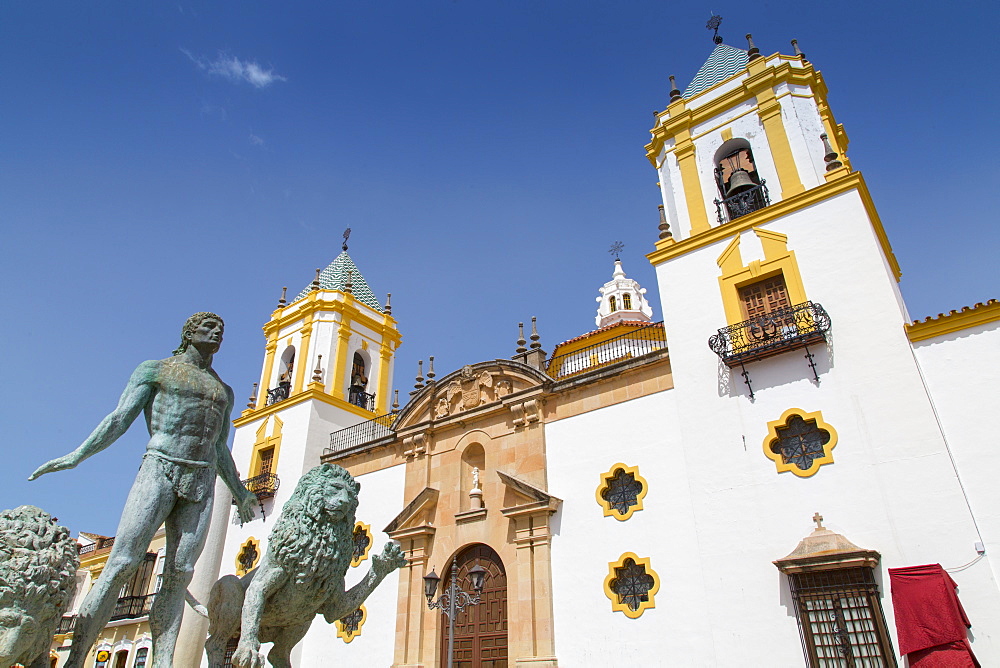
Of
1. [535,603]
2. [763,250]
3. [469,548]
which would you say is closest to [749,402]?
[763,250]

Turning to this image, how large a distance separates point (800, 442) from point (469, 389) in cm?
768

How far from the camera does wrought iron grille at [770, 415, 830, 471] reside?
1025 cm

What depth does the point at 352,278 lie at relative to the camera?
23.1 metres

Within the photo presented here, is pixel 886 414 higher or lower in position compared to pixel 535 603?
higher

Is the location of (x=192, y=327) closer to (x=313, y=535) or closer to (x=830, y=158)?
(x=313, y=535)

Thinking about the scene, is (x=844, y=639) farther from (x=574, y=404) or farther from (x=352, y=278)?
(x=352, y=278)

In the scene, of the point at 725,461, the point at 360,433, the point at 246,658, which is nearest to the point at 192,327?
the point at 246,658

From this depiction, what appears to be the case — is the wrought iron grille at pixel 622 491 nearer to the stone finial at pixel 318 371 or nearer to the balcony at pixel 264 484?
the balcony at pixel 264 484

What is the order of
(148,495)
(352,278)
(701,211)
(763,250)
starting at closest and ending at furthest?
(148,495) → (763,250) → (701,211) → (352,278)

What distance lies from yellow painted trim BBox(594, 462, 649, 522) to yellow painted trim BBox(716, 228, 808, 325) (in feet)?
10.7

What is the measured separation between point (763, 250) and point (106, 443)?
36.2 feet

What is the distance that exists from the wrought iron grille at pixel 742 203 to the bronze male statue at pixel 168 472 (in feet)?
35.9

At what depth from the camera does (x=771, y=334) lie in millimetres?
11117

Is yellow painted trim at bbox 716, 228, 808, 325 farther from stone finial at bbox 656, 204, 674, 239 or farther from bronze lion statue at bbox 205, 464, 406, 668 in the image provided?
bronze lion statue at bbox 205, 464, 406, 668
